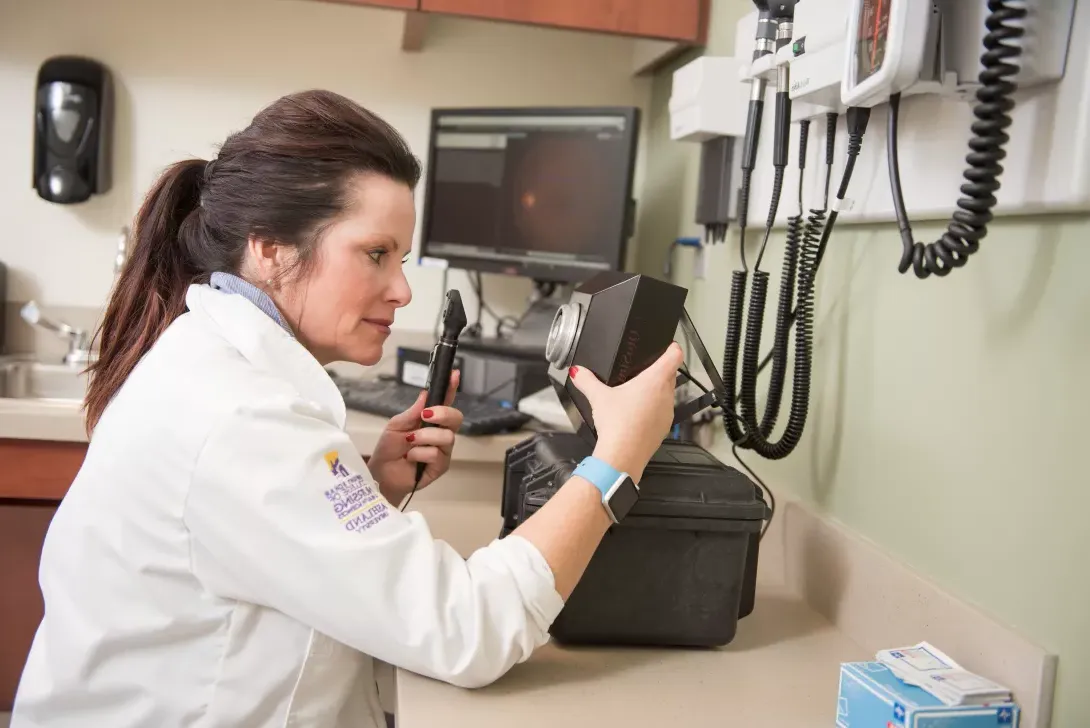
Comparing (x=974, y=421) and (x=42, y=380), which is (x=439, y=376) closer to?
(x=974, y=421)

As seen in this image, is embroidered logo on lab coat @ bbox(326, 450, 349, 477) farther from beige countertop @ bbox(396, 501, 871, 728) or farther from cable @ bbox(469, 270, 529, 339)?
cable @ bbox(469, 270, 529, 339)

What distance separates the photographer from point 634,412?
3.05 ft

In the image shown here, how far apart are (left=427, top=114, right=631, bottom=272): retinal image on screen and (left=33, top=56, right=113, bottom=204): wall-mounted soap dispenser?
75 centimetres

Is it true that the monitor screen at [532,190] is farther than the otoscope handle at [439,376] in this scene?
Yes

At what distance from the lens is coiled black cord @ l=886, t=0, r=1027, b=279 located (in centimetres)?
81

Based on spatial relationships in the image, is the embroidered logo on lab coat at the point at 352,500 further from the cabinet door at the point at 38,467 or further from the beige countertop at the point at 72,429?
the cabinet door at the point at 38,467

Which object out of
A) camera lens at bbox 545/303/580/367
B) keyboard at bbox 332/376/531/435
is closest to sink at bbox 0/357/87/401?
keyboard at bbox 332/376/531/435

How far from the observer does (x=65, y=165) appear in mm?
2029

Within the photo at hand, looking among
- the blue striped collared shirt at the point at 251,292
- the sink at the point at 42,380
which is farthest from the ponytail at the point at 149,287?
the sink at the point at 42,380

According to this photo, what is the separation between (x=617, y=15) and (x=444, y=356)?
3.38 feet

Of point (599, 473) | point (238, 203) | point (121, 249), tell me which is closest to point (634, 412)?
point (599, 473)

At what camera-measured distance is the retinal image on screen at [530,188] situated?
188 centimetres

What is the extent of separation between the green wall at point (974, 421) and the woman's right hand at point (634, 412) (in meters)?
0.31

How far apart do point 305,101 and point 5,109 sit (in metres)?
1.43
